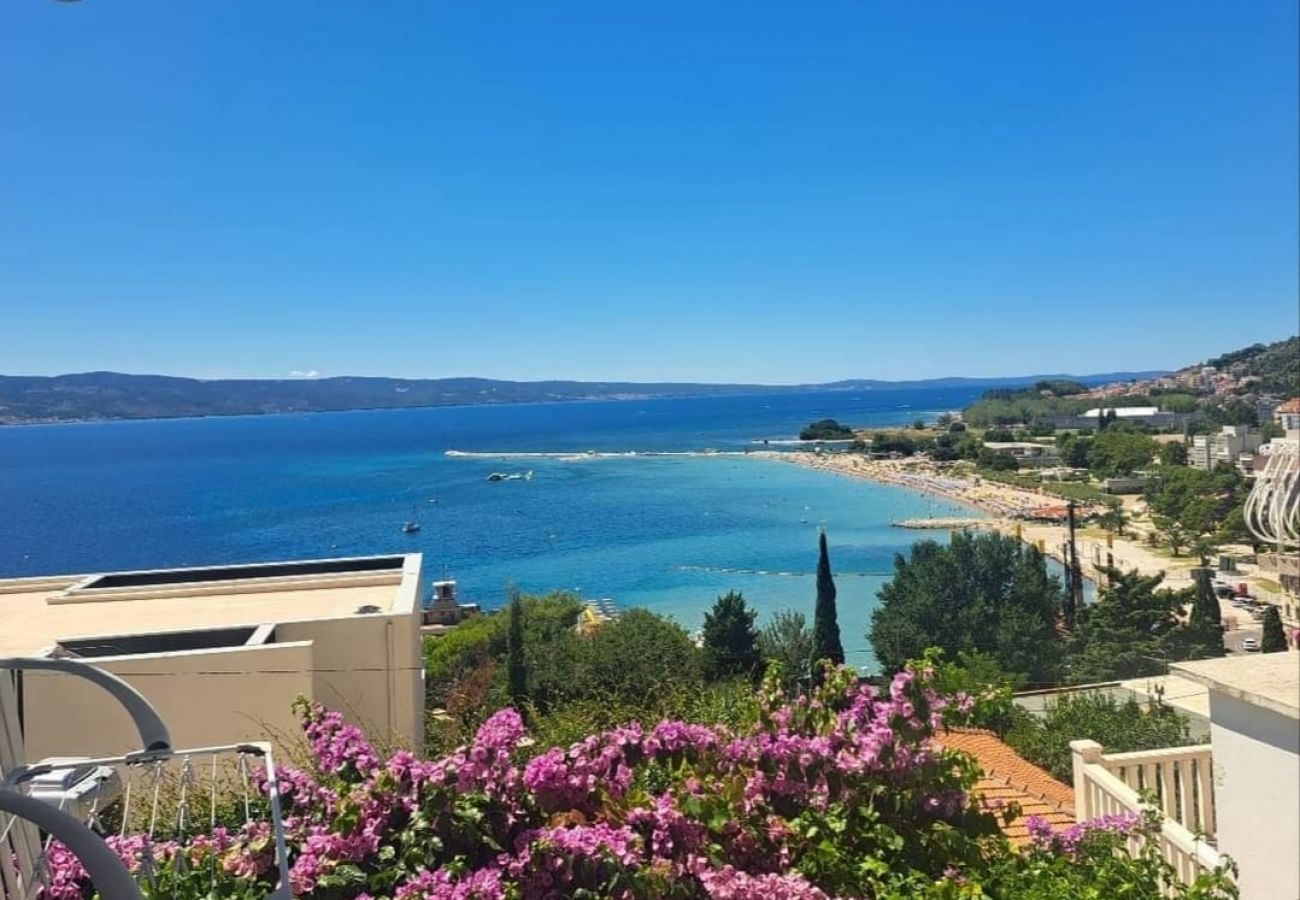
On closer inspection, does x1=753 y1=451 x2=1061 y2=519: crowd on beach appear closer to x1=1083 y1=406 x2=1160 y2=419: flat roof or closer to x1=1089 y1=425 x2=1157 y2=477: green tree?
x1=1089 y1=425 x2=1157 y2=477: green tree

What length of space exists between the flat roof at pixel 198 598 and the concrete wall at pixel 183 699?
991 mm

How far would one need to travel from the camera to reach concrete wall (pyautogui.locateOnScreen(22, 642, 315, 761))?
6207 mm

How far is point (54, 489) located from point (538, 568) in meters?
67.1

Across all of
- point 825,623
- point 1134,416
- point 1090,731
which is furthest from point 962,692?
point 1134,416

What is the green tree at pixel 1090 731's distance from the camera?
7.02 m

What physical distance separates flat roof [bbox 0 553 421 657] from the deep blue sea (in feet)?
54.4

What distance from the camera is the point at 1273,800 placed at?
1523 millimetres

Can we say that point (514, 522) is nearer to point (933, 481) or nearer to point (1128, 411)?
point (933, 481)

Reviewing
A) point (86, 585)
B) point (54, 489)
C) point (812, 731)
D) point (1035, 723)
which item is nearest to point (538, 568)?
point (86, 585)

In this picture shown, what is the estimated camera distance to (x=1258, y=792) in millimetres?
1550

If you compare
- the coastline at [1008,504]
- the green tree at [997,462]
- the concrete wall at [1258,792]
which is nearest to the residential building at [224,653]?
the concrete wall at [1258,792]

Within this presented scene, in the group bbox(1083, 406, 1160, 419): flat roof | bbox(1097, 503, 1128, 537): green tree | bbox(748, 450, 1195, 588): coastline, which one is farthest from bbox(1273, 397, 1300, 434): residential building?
bbox(1083, 406, 1160, 419): flat roof

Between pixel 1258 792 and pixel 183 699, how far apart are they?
22.3 ft

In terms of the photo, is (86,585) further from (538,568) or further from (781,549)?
(781,549)
